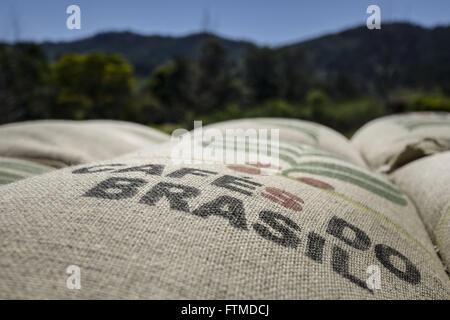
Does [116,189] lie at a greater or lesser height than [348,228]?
greater

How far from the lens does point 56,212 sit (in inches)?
20.7

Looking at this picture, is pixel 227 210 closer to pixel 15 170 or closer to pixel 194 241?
pixel 194 241

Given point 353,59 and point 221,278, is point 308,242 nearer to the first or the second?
point 221,278

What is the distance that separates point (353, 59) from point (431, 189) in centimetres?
1373

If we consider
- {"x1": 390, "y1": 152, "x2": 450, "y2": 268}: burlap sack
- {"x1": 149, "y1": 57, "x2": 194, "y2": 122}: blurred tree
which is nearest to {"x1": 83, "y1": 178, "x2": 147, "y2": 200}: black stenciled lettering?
{"x1": 390, "y1": 152, "x2": 450, "y2": 268}: burlap sack

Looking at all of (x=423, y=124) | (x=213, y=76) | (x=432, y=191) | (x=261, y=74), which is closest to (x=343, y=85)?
(x=261, y=74)

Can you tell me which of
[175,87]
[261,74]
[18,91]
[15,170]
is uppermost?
[261,74]

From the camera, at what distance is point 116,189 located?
0.61 m

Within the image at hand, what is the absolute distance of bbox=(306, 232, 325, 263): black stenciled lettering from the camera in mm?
553

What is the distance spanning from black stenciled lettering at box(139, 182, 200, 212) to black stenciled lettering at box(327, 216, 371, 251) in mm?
292

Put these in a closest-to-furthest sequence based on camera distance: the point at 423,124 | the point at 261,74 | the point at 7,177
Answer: the point at 7,177
the point at 423,124
the point at 261,74

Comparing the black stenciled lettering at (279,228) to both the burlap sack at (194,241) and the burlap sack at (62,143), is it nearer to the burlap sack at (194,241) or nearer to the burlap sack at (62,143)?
the burlap sack at (194,241)

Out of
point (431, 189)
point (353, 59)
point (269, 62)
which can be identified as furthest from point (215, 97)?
point (431, 189)

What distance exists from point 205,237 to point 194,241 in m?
0.02
